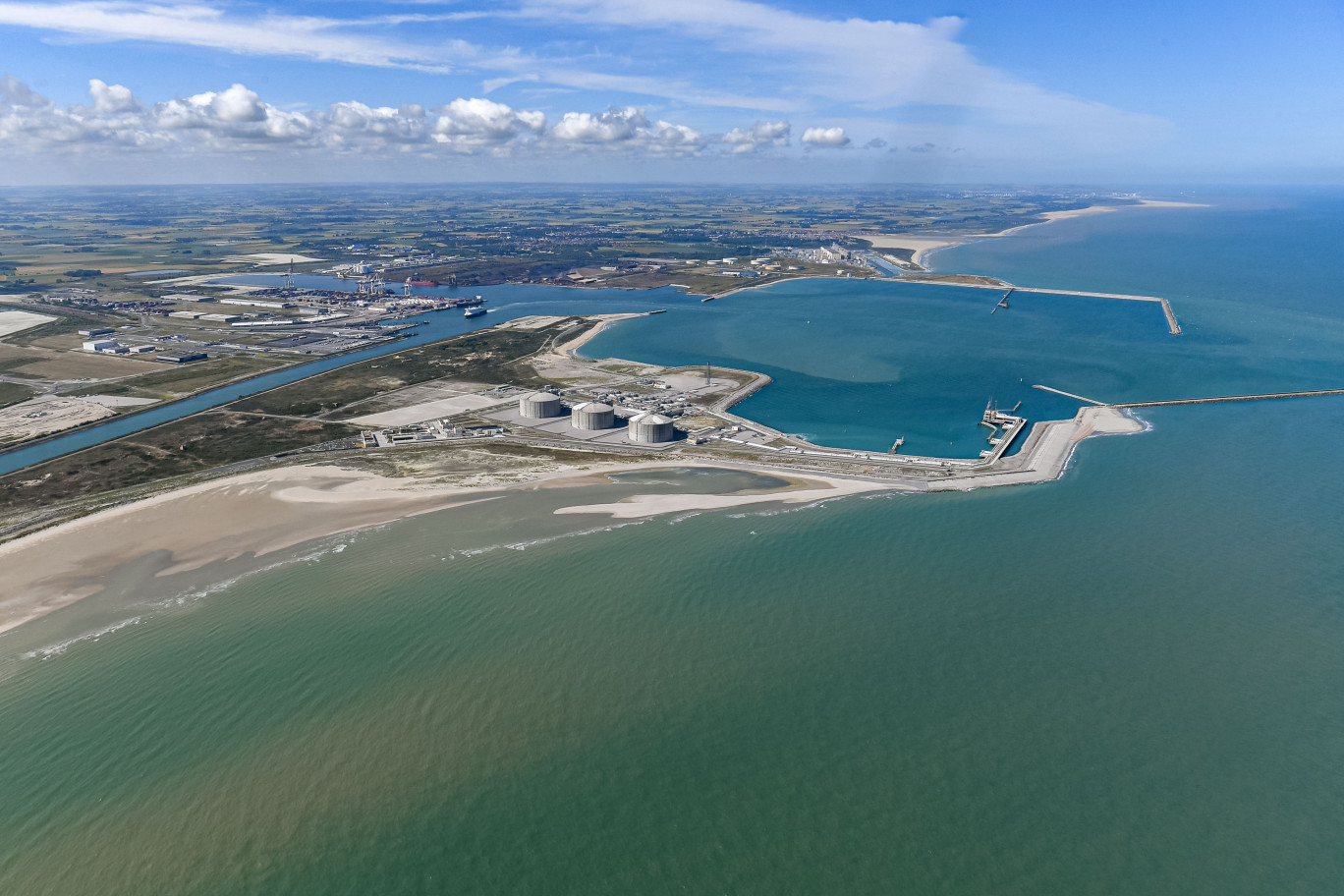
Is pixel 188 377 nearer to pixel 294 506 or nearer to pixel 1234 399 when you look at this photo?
pixel 294 506

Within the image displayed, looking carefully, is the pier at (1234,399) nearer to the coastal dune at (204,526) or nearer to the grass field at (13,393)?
the coastal dune at (204,526)

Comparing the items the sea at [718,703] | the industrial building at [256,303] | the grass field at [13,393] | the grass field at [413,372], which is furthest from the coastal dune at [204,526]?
the industrial building at [256,303]

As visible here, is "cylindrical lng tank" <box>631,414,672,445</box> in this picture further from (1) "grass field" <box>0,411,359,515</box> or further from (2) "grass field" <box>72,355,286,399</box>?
(2) "grass field" <box>72,355,286,399</box>

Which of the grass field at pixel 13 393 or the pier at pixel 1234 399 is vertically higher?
the pier at pixel 1234 399

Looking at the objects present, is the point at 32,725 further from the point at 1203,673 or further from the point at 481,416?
the point at 1203,673

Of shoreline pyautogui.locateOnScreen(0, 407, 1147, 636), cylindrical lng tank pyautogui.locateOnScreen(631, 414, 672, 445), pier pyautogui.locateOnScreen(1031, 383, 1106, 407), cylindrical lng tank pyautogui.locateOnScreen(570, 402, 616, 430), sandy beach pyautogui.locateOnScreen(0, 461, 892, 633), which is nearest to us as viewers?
sandy beach pyautogui.locateOnScreen(0, 461, 892, 633)

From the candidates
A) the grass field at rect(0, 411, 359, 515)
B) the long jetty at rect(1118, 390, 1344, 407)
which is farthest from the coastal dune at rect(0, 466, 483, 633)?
the long jetty at rect(1118, 390, 1344, 407)

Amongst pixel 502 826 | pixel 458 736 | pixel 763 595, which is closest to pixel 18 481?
pixel 458 736
